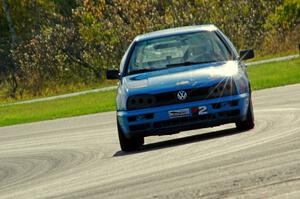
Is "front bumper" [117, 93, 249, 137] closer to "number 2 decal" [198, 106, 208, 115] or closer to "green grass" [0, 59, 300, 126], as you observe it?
"number 2 decal" [198, 106, 208, 115]

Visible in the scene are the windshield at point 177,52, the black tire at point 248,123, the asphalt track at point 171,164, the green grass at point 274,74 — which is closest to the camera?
the asphalt track at point 171,164

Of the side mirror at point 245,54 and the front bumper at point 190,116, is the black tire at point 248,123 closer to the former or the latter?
the front bumper at point 190,116

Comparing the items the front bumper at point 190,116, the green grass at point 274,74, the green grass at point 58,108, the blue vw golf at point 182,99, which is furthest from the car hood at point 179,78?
the green grass at point 58,108

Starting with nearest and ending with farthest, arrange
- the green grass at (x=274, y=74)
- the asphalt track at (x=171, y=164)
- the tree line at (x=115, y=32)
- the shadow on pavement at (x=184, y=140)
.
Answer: the asphalt track at (x=171, y=164), the shadow on pavement at (x=184, y=140), the green grass at (x=274, y=74), the tree line at (x=115, y=32)

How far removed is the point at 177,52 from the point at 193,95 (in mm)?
1512

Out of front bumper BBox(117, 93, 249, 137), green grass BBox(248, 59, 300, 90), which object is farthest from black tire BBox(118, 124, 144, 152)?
green grass BBox(248, 59, 300, 90)

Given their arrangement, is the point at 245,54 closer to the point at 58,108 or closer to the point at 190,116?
the point at 190,116

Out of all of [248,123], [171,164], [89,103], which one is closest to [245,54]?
[248,123]

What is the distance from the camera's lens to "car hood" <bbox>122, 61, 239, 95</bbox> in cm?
1376

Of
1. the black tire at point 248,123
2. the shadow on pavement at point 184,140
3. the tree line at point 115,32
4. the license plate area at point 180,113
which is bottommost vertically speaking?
the tree line at point 115,32

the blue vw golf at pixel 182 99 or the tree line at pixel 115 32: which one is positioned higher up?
the blue vw golf at pixel 182 99

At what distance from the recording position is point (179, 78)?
45.9 ft

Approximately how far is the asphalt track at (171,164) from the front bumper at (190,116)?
248mm

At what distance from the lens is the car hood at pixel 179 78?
13.8 meters
